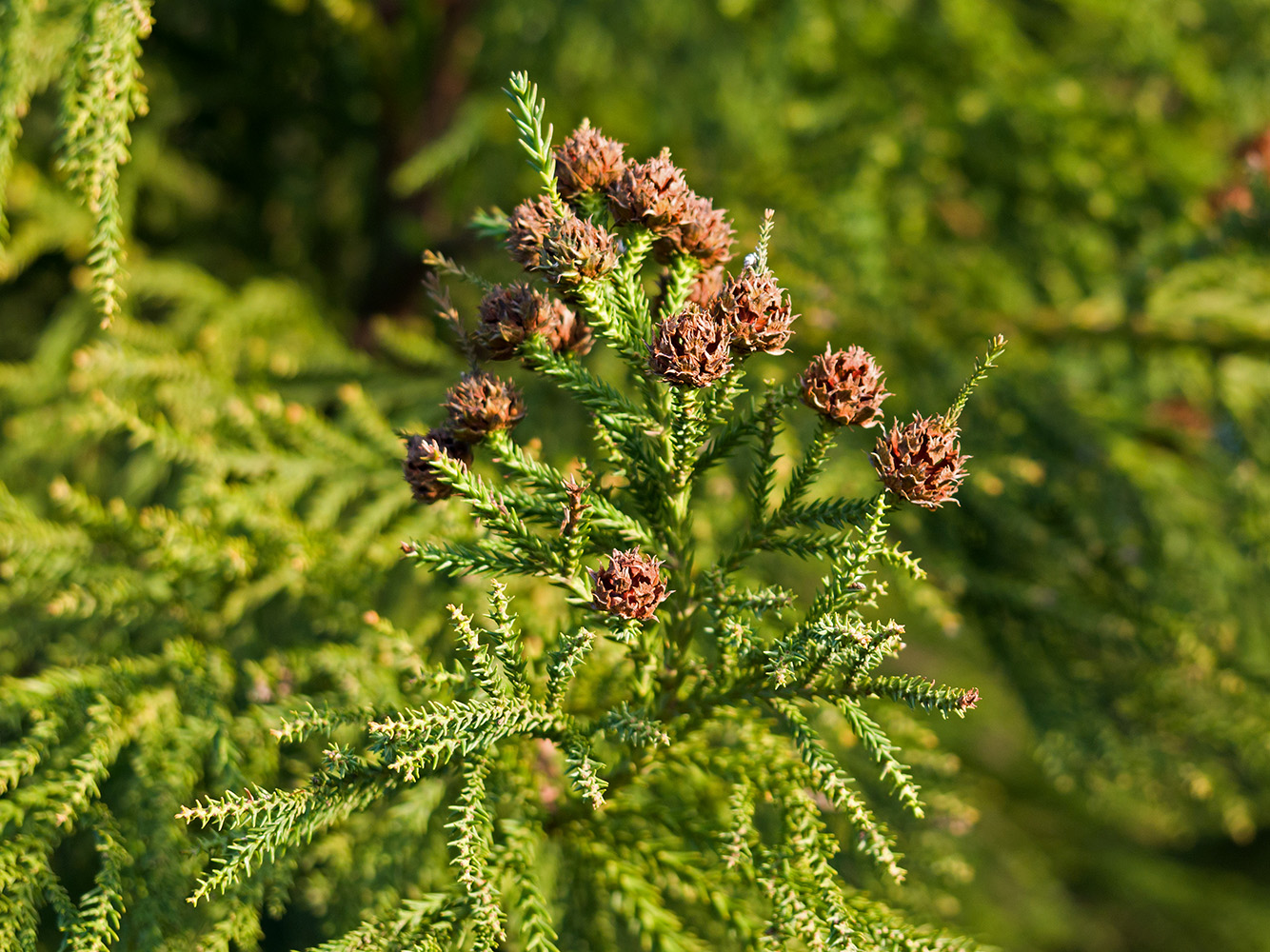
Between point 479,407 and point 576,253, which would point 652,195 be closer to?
point 576,253

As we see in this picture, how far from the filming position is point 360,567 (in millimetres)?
1871

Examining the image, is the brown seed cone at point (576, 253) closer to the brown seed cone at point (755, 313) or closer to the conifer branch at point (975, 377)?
the brown seed cone at point (755, 313)

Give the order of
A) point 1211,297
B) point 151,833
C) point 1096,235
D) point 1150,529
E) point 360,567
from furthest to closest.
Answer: point 1096,235 < point 1211,297 < point 1150,529 < point 360,567 < point 151,833

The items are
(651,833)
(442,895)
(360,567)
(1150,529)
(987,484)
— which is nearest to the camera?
(442,895)

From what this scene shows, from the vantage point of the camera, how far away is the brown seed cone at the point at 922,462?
3.02ft

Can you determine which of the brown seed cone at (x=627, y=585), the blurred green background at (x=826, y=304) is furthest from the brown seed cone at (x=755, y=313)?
the blurred green background at (x=826, y=304)

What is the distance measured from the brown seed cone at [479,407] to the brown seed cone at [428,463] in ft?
0.06

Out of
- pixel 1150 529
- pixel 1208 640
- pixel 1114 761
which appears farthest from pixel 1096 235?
pixel 1114 761

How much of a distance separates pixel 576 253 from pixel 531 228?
71 millimetres

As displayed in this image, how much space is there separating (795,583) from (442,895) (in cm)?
213

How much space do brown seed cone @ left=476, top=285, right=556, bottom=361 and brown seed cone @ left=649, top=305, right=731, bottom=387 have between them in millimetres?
173

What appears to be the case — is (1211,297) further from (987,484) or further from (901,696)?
(901,696)

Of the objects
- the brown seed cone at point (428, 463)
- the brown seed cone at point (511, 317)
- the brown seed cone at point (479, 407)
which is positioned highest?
the brown seed cone at point (511, 317)

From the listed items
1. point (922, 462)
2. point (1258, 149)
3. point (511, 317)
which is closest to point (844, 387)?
point (922, 462)
